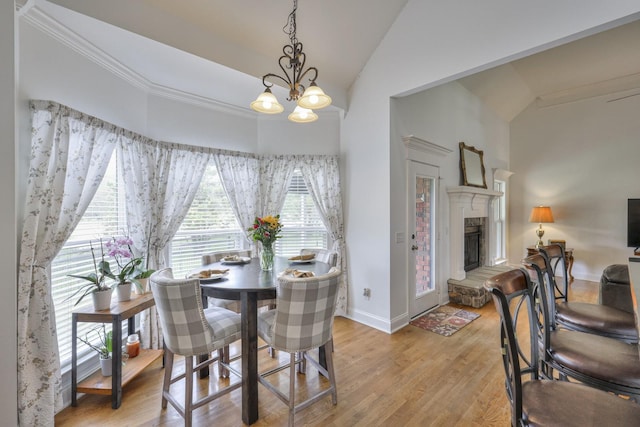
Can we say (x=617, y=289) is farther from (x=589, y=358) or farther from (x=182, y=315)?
(x=182, y=315)

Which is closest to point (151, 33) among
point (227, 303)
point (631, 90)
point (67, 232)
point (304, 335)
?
point (67, 232)

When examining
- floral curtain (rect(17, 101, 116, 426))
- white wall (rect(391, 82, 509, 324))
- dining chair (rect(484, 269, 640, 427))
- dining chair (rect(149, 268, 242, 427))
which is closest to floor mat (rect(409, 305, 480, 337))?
white wall (rect(391, 82, 509, 324))

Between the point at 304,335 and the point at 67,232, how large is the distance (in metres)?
1.89

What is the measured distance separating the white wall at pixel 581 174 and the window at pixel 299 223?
5.05m

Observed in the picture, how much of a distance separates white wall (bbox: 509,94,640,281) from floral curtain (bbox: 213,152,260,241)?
5.93m

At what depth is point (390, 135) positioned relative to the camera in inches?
129

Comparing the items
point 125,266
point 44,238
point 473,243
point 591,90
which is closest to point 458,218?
point 473,243

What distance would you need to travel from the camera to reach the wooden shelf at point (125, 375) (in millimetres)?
2064

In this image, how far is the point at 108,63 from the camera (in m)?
2.52

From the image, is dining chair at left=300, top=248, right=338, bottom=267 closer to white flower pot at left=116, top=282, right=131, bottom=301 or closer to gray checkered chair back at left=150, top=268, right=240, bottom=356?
gray checkered chair back at left=150, top=268, right=240, bottom=356

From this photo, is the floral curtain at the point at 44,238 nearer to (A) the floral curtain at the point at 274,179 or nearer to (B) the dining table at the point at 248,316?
(B) the dining table at the point at 248,316

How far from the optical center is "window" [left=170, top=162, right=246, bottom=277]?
328cm

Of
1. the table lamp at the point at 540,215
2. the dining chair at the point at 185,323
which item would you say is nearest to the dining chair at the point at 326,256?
the dining chair at the point at 185,323

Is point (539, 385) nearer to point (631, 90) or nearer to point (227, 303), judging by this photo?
point (227, 303)
